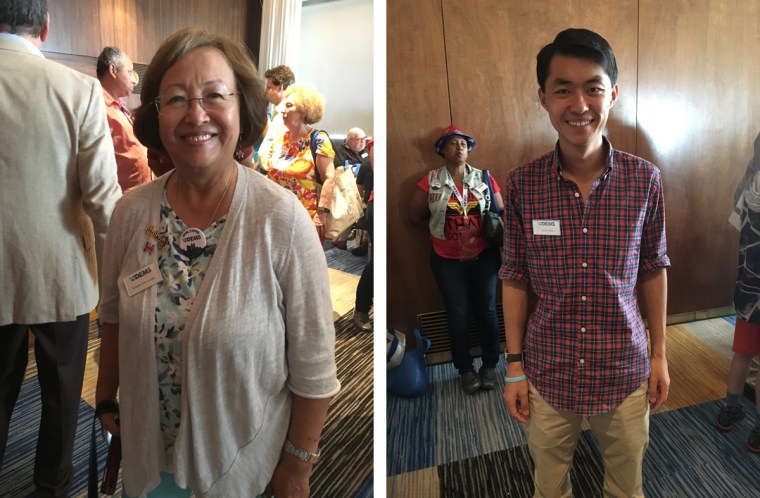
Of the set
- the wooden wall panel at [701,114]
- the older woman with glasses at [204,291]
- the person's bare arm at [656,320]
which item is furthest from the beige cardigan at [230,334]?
the wooden wall panel at [701,114]

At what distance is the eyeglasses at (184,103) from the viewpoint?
590mm

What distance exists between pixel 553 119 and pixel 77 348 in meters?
0.92

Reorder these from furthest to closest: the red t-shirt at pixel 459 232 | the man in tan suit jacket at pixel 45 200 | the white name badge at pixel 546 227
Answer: the red t-shirt at pixel 459 232 → the white name badge at pixel 546 227 → the man in tan suit jacket at pixel 45 200

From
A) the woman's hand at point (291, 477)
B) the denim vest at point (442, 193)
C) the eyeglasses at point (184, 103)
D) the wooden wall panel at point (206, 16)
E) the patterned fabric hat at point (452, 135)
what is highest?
the wooden wall panel at point (206, 16)

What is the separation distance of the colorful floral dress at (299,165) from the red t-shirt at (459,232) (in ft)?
1.92

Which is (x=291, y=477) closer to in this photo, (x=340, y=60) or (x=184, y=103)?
(x=184, y=103)

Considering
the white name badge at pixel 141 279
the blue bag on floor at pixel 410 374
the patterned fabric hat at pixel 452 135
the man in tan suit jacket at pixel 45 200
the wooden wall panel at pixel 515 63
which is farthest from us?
the blue bag on floor at pixel 410 374

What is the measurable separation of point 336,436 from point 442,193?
0.76 m

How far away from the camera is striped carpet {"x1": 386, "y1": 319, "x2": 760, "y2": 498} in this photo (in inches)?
39.9

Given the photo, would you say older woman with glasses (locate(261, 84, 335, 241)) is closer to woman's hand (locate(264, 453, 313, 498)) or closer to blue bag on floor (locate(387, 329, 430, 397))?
woman's hand (locate(264, 453, 313, 498))

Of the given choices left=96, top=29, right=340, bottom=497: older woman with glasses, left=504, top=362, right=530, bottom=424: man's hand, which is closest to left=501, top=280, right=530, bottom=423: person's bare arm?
left=504, top=362, right=530, bottom=424: man's hand

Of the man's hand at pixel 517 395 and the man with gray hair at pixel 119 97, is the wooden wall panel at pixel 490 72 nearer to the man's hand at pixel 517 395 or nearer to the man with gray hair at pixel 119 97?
the man's hand at pixel 517 395

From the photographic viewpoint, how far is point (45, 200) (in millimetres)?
563

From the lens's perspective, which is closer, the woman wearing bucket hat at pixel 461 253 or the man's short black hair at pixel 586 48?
the man's short black hair at pixel 586 48
